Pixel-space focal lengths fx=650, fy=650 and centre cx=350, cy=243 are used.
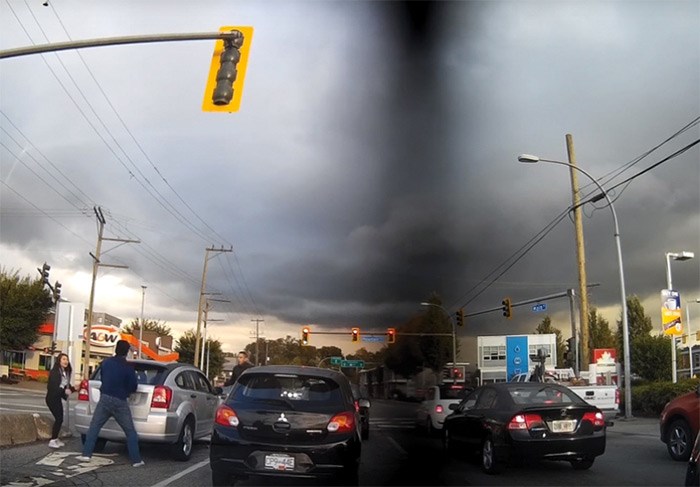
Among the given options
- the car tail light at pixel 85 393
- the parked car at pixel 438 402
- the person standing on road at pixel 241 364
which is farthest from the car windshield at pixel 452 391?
the car tail light at pixel 85 393

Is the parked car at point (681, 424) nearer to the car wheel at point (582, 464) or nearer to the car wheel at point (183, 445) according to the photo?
the car wheel at point (582, 464)

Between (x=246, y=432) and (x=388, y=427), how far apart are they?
1211 centimetres

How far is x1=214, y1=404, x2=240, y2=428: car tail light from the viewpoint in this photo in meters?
7.36

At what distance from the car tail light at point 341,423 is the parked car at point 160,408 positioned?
401cm

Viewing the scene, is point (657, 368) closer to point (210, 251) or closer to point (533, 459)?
point (210, 251)

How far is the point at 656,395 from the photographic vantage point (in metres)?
22.1

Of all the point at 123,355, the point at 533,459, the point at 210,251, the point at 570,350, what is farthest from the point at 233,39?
the point at 210,251

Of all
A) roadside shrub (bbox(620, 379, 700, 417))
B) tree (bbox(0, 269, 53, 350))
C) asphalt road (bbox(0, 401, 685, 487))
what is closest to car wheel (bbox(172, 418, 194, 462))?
asphalt road (bbox(0, 401, 685, 487))

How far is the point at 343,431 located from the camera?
7324 millimetres

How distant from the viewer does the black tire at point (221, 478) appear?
7.38 m

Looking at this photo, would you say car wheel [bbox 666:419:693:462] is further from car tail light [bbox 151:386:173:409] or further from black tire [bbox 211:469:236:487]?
car tail light [bbox 151:386:173:409]

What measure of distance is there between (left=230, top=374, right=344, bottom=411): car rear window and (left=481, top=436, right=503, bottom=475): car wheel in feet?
10.0

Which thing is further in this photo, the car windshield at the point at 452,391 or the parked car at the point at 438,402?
the car windshield at the point at 452,391

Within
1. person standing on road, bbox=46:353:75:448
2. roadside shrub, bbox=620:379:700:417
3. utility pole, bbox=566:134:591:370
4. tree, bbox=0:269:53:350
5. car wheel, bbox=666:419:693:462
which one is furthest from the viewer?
tree, bbox=0:269:53:350
